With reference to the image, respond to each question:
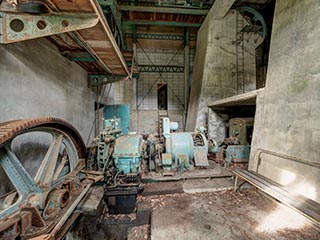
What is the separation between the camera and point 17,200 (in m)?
1.62

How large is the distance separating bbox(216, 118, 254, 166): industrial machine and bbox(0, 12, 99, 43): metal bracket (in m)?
4.44

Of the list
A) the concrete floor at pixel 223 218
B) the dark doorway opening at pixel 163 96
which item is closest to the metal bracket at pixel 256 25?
the dark doorway opening at pixel 163 96

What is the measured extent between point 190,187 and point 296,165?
5.72 feet

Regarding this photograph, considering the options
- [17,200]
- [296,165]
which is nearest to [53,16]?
[17,200]

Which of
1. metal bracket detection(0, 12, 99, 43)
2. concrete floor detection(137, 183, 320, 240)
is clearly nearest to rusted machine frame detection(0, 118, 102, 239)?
metal bracket detection(0, 12, 99, 43)

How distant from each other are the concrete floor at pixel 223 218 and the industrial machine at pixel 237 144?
1.74 meters

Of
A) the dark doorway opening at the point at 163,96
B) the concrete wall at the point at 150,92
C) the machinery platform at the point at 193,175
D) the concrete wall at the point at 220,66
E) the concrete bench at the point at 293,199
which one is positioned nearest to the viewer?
the concrete bench at the point at 293,199

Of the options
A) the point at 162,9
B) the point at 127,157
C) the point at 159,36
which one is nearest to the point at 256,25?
the point at 162,9

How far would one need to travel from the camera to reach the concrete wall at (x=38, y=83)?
6.52 ft

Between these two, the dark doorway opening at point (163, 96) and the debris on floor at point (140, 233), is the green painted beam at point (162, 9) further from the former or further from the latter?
the debris on floor at point (140, 233)

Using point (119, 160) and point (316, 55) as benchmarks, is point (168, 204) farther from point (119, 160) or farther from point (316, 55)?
point (316, 55)

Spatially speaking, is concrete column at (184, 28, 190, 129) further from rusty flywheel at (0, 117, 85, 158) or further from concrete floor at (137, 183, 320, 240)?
rusty flywheel at (0, 117, 85, 158)

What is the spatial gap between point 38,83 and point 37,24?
3.38 feet

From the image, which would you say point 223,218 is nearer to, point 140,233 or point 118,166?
point 140,233
